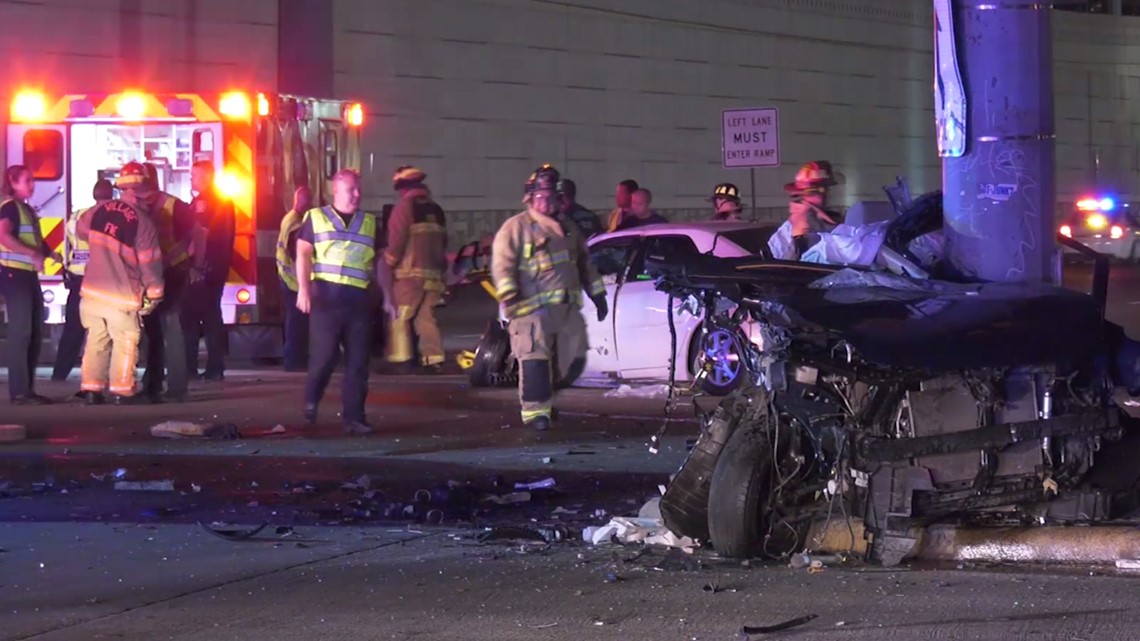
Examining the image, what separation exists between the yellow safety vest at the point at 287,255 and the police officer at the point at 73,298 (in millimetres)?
1430

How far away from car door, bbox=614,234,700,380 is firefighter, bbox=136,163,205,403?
334 cm

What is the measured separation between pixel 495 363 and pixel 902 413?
7.57m

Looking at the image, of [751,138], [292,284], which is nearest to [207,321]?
[292,284]

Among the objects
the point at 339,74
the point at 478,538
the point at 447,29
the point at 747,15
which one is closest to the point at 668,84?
the point at 747,15

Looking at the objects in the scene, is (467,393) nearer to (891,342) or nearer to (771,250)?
(771,250)

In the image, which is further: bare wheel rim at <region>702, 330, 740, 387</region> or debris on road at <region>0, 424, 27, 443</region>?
bare wheel rim at <region>702, 330, 740, 387</region>

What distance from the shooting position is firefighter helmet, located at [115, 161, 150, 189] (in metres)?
13.3

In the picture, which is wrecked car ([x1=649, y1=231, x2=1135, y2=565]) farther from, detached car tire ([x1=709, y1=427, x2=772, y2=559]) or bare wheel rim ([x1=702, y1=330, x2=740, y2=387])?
bare wheel rim ([x1=702, y1=330, x2=740, y2=387])

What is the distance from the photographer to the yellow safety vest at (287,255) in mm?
15250

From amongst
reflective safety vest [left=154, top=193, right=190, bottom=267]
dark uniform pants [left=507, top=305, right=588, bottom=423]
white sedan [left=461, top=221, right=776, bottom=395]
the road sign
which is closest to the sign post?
the road sign

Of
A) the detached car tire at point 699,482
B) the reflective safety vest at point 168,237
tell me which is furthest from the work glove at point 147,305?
the detached car tire at point 699,482

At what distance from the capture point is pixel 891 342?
705cm

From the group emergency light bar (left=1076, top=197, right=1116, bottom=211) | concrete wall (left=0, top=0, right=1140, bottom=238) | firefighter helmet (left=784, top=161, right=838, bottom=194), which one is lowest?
firefighter helmet (left=784, top=161, right=838, bottom=194)

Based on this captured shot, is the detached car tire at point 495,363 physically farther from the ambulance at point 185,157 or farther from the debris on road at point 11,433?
the debris on road at point 11,433
